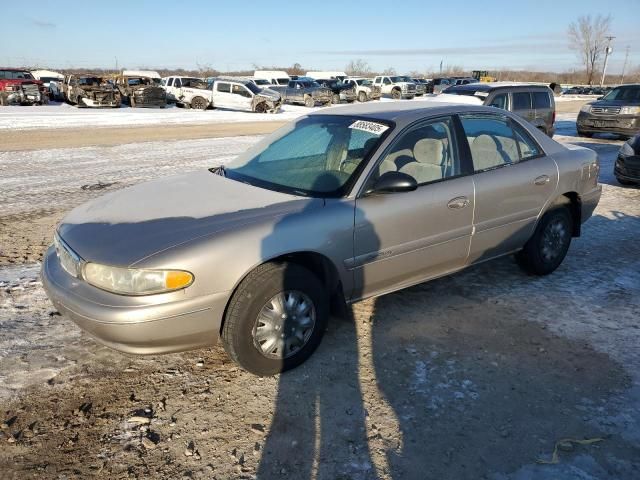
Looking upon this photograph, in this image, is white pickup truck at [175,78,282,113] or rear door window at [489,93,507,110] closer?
rear door window at [489,93,507,110]

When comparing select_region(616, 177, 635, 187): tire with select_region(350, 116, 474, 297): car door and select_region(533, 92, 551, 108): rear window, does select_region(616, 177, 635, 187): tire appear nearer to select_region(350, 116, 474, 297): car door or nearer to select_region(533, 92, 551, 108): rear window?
select_region(533, 92, 551, 108): rear window

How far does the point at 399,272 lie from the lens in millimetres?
3727

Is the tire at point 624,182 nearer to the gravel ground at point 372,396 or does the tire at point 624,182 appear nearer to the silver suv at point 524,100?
the silver suv at point 524,100

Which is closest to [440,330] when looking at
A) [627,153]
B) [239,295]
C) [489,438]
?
[489,438]

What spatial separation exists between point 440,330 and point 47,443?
8.61ft

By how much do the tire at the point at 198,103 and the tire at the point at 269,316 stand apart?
26.2m

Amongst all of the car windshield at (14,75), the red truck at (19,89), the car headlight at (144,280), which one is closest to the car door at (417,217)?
the car headlight at (144,280)

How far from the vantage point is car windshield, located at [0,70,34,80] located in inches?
1012

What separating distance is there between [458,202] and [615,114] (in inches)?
537

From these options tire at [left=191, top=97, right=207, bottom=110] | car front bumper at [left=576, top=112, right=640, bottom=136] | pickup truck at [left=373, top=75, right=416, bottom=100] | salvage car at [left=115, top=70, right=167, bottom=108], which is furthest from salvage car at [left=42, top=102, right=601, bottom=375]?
pickup truck at [left=373, top=75, right=416, bottom=100]

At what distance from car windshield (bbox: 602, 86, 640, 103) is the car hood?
50.4 ft

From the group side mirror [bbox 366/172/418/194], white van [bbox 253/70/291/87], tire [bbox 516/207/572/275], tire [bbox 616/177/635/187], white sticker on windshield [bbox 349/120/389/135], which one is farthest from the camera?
white van [bbox 253/70/291/87]

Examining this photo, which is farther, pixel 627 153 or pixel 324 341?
pixel 627 153

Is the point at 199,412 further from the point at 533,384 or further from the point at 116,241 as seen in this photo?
the point at 533,384
